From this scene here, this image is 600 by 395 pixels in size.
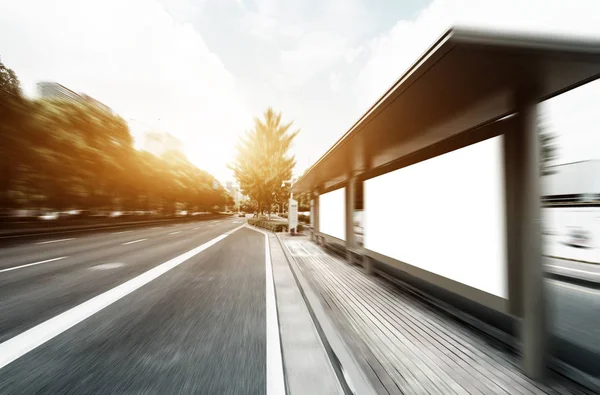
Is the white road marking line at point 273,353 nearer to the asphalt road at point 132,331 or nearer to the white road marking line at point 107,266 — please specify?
the asphalt road at point 132,331

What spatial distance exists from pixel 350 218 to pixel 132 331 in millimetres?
6309

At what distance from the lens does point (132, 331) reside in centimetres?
375

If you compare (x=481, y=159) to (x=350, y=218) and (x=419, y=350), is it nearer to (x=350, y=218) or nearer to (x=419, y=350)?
(x=419, y=350)

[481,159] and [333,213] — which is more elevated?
[481,159]

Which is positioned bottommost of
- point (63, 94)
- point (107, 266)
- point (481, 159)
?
point (107, 266)

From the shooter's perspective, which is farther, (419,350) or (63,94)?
(63,94)

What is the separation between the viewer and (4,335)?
3564 mm

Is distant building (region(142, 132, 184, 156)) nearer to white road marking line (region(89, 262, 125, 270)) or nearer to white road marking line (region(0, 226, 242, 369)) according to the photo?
white road marking line (region(89, 262, 125, 270))

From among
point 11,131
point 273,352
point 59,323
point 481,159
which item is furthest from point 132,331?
point 11,131

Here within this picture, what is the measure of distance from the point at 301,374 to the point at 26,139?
22850mm

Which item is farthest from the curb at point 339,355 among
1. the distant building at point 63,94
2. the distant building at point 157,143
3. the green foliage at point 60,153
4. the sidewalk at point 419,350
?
the distant building at point 157,143

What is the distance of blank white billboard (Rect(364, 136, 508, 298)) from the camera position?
3.27 m

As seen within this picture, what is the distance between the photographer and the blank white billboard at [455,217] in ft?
10.7

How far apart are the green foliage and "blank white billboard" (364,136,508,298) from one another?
2139 centimetres
